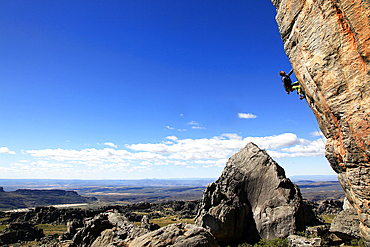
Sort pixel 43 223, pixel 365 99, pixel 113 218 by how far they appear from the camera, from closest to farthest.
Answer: pixel 365 99, pixel 113 218, pixel 43 223

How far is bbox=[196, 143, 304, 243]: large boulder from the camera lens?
80.9 feet

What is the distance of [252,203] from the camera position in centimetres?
2786

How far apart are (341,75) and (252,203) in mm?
21095

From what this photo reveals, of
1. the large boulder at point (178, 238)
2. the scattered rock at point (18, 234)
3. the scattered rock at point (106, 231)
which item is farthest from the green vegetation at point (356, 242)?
the scattered rock at point (18, 234)

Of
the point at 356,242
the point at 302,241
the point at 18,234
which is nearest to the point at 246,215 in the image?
the point at 302,241

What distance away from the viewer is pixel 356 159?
12367 mm

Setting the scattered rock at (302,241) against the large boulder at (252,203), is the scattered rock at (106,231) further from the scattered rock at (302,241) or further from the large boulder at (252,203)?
the scattered rock at (302,241)

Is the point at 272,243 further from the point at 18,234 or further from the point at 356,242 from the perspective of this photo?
the point at 18,234

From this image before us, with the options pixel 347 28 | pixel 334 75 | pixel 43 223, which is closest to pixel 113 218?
pixel 334 75

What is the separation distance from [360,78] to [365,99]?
1165mm

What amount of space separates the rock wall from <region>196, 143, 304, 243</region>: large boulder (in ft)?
40.0

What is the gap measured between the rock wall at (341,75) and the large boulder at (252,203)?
12202 mm

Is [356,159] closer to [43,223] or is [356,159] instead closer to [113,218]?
[113,218]

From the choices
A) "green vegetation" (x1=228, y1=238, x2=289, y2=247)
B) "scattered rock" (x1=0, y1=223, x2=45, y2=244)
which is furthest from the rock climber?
"scattered rock" (x1=0, y1=223, x2=45, y2=244)
